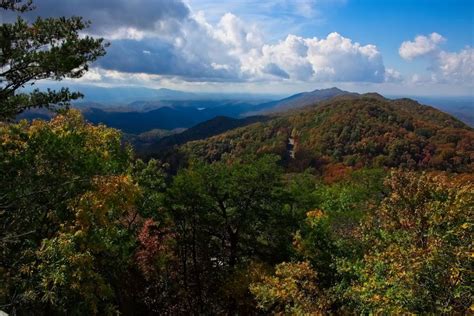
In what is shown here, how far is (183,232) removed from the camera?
2255 centimetres

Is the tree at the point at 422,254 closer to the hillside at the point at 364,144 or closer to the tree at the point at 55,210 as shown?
the tree at the point at 55,210

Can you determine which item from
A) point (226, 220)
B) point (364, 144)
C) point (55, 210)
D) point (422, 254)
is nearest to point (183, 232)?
point (226, 220)

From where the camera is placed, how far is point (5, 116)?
40.4ft

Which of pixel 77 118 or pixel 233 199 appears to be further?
pixel 77 118

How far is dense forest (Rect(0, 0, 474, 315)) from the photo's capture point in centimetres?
1173

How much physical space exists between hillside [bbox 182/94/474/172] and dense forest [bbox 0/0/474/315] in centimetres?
11758

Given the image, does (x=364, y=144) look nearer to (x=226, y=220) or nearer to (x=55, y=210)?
(x=226, y=220)

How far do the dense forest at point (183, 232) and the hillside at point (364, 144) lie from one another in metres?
118

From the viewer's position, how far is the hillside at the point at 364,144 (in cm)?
14038

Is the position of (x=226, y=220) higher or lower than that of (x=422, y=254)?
lower

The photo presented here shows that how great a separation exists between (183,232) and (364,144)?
5648 inches

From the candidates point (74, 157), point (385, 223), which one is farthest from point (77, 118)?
point (385, 223)

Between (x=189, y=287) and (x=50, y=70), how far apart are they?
49.9ft

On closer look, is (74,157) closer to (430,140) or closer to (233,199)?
(233,199)
